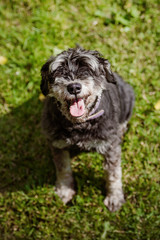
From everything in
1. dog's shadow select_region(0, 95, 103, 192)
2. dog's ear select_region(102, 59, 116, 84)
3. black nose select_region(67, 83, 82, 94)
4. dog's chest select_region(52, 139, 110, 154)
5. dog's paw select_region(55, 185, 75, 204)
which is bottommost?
dog's paw select_region(55, 185, 75, 204)

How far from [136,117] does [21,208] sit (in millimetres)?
2400

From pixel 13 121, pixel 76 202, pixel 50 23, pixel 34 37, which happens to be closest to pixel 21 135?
pixel 13 121

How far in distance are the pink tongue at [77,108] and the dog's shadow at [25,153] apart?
162 centimetres

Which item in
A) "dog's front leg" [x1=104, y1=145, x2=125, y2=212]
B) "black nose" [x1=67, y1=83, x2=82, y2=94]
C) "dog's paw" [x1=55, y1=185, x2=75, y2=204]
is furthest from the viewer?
→ "dog's paw" [x1=55, y1=185, x2=75, y2=204]

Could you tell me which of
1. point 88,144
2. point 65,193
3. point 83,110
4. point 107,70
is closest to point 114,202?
point 65,193

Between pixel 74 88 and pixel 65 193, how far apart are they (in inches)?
78.9

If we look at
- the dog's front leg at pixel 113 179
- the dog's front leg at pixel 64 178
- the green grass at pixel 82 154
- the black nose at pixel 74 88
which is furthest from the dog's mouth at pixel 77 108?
the green grass at pixel 82 154

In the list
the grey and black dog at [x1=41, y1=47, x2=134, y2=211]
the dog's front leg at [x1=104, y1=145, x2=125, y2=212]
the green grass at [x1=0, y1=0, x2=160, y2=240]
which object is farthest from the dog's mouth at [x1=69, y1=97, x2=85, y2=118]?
the green grass at [x1=0, y1=0, x2=160, y2=240]

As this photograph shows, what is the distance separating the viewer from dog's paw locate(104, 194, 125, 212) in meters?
3.92

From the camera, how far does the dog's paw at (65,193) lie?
4.09 meters

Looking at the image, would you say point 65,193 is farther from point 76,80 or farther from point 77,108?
point 76,80

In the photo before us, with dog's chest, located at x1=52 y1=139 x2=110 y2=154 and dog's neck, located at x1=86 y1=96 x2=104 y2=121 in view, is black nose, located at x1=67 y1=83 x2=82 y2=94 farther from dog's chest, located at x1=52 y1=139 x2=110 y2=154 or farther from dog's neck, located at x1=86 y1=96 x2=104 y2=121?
dog's chest, located at x1=52 y1=139 x2=110 y2=154

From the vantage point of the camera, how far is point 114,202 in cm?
391

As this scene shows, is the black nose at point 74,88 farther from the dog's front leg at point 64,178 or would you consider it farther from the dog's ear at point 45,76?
the dog's front leg at point 64,178
